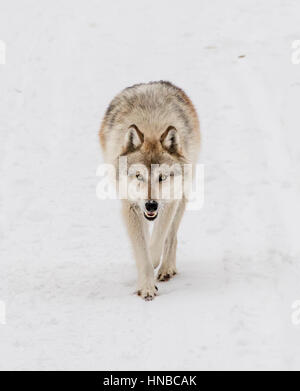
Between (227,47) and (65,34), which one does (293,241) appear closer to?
(227,47)

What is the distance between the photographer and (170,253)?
6754 mm

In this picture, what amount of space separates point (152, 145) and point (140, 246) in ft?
3.07

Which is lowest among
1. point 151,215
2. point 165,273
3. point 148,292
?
point 148,292

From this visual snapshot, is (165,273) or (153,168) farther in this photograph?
(165,273)

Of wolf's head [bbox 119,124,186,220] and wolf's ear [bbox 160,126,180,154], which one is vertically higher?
wolf's ear [bbox 160,126,180,154]

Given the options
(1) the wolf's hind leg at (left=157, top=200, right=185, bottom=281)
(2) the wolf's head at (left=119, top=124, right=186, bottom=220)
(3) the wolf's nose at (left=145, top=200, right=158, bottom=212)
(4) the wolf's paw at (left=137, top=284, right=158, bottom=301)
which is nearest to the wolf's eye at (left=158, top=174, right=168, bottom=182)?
(2) the wolf's head at (left=119, top=124, right=186, bottom=220)

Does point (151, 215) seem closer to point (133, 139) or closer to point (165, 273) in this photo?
point (133, 139)

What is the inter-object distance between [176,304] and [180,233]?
166 centimetres

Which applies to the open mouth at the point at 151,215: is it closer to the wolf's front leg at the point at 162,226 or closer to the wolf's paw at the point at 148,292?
the wolf's front leg at the point at 162,226

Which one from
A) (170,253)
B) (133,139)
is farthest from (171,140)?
(170,253)

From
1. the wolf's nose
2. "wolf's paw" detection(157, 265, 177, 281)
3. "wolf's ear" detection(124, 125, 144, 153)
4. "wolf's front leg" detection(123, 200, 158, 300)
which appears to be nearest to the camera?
the wolf's nose

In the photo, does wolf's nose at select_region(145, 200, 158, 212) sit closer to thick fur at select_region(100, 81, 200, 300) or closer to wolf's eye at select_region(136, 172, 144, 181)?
thick fur at select_region(100, 81, 200, 300)

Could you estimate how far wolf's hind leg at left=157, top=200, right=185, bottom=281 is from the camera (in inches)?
265

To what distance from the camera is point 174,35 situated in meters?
13.5
